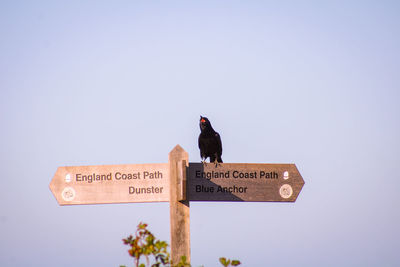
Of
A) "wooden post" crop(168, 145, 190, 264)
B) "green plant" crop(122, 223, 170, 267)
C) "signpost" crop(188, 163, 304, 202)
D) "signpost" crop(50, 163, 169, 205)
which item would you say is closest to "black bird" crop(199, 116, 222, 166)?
"signpost" crop(188, 163, 304, 202)

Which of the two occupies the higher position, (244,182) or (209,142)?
(209,142)

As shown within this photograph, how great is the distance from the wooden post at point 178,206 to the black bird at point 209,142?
19.3 feet

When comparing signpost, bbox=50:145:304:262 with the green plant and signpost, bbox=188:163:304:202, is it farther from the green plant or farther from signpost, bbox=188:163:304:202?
the green plant

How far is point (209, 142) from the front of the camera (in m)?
10.4

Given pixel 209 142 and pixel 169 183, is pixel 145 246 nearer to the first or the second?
pixel 169 183

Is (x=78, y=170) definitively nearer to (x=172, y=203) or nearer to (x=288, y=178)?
(x=172, y=203)

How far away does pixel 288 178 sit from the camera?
498 centimetres

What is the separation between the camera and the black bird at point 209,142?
10.5 metres

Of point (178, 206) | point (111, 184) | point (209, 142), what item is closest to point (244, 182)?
point (178, 206)

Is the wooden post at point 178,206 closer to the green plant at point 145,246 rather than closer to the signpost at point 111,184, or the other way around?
the signpost at point 111,184

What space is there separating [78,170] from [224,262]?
292 centimetres

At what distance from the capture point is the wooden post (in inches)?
174

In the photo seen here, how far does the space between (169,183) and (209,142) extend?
232 inches

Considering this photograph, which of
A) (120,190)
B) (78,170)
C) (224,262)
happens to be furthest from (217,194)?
(224,262)
